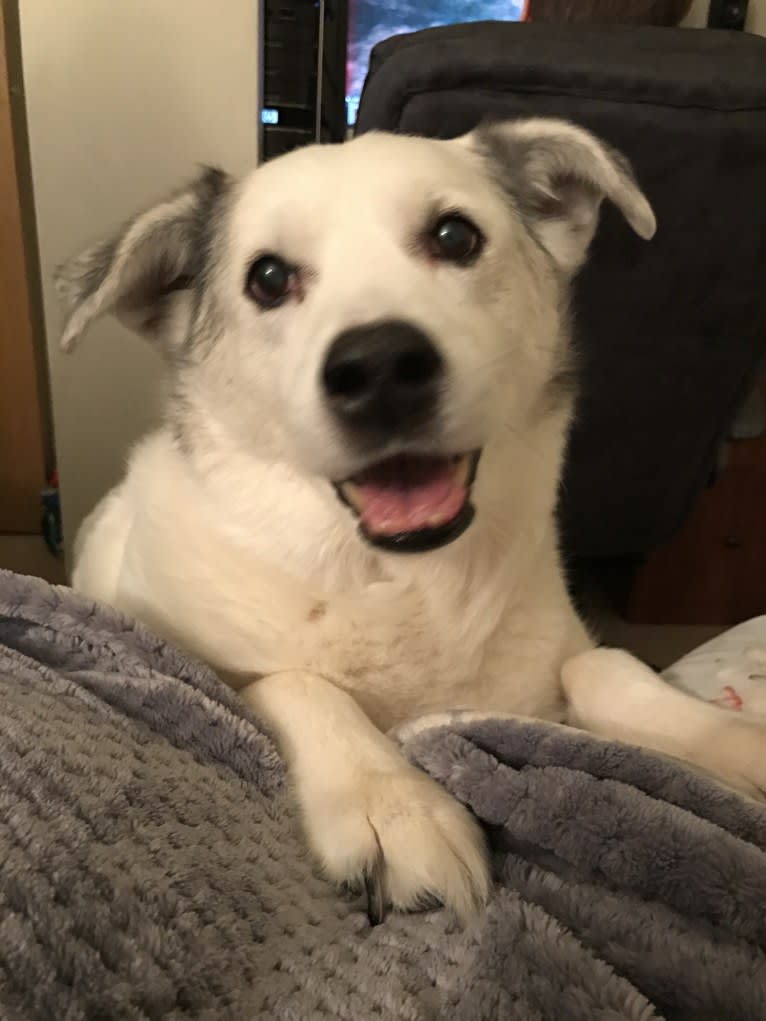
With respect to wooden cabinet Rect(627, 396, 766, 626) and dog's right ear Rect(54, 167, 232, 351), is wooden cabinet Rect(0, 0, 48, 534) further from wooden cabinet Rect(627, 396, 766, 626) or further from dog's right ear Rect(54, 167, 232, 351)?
wooden cabinet Rect(627, 396, 766, 626)

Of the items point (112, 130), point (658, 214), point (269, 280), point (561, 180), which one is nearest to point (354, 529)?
point (269, 280)

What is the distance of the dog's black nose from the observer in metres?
0.90

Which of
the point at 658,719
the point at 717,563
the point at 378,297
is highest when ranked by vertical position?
the point at 378,297

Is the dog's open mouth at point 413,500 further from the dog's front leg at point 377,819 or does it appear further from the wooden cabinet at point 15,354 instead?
the wooden cabinet at point 15,354

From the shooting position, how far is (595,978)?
677 millimetres

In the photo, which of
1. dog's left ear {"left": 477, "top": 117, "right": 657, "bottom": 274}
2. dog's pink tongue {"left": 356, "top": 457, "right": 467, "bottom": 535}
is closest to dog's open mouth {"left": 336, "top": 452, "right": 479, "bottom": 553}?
dog's pink tongue {"left": 356, "top": 457, "right": 467, "bottom": 535}

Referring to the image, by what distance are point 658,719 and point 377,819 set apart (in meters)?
0.40

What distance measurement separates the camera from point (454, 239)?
1124 mm

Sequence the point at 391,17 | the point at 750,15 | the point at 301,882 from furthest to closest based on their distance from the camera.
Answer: the point at 750,15
the point at 391,17
the point at 301,882

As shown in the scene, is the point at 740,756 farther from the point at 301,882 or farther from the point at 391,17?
the point at 391,17

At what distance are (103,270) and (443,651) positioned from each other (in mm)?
641

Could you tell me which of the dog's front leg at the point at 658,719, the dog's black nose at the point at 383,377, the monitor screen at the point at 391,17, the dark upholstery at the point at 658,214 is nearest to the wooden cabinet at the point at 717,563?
the dark upholstery at the point at 658,214

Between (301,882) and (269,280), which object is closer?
(301,882)

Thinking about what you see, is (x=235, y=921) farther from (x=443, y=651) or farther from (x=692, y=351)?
(x=692, y=351)
